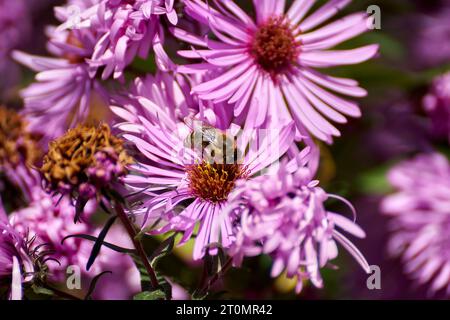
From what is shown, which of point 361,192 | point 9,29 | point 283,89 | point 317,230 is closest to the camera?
point 317,230

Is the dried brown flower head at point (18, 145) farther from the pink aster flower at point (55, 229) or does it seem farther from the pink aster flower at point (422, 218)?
the pink aster flower at point (422, 218)

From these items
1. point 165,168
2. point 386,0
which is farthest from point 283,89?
point 386,0

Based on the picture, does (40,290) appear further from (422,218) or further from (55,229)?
(422,218)

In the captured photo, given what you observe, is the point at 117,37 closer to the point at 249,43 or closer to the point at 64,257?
the point at 249,43

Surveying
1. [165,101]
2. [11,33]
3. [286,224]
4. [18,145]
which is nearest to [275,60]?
[165,101]

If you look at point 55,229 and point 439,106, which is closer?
point 55,229

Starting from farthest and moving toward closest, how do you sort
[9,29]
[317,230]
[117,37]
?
[9,29], [117,37], [317,230]
